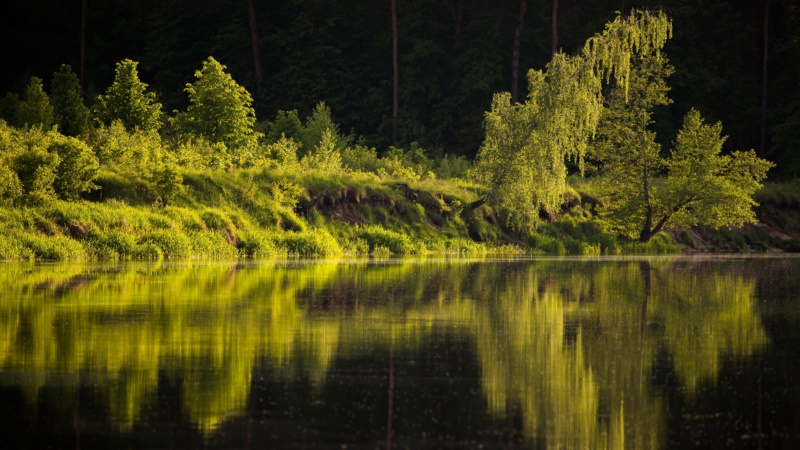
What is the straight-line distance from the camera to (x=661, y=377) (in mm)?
15328

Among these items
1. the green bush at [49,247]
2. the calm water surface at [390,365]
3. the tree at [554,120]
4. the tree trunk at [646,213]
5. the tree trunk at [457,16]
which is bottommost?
the calm water surface at [390,365]

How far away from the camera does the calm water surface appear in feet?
38.5

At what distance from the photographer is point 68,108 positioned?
60.8 metres

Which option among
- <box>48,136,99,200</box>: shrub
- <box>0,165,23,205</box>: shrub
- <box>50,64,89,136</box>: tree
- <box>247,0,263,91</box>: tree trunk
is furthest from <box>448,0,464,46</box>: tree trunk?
<box>0,165,23,205</box>: shrub

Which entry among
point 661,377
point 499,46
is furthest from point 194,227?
point 499,46

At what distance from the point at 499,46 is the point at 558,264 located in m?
44.0

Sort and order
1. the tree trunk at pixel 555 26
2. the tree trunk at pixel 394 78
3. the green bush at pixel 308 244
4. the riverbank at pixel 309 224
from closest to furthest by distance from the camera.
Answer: the riverbank at pixel 309 224
the green bush at pixel 308 244
the tree trunk at pixel 555 26
the tree trunk at pixel 394 78

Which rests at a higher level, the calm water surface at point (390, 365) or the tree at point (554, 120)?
the tree at point (554, 120)

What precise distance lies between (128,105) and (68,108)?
3730 mm

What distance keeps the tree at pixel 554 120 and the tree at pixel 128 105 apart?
1527 cm

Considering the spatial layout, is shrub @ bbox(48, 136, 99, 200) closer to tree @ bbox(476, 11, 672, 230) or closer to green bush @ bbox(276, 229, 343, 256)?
green bush @ bbox(276, 229, 343, 256)

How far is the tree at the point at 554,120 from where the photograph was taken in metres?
53.0

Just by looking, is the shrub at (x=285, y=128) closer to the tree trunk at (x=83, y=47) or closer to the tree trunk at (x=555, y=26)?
the tree trunk at (x=555, y=26)

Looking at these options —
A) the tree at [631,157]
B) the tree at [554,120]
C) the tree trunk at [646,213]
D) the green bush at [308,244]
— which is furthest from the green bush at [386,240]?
the tree trunk at [646,213]
